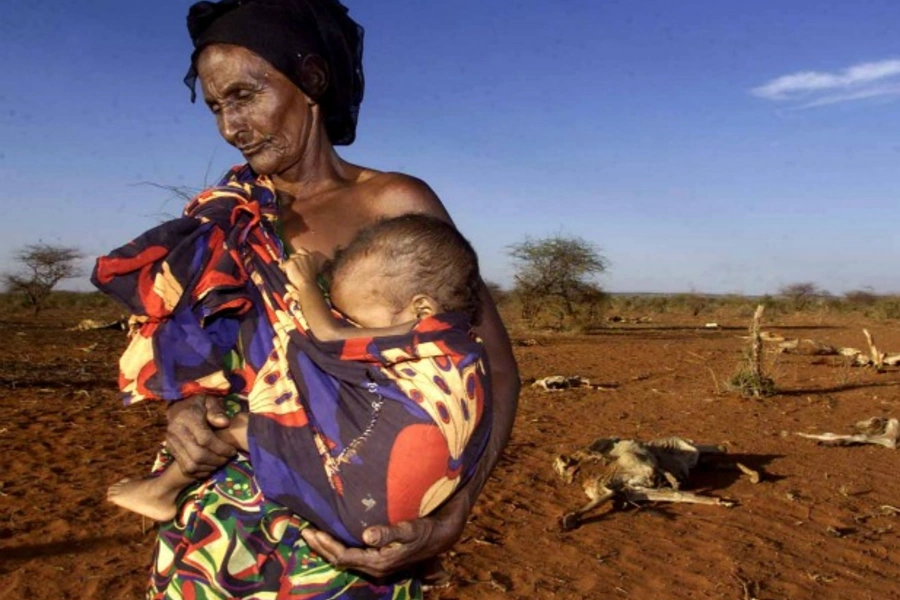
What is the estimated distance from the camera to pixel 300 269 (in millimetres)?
1576

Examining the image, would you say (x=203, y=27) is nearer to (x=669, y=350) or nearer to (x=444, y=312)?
(x=444, y=312)

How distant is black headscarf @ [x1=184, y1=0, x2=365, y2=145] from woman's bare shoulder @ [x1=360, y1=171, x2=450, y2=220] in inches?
9.1

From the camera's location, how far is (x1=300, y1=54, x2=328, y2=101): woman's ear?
1.79 meters

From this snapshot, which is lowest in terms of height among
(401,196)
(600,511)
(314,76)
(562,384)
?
(600,511)

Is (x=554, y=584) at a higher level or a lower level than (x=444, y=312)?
lower

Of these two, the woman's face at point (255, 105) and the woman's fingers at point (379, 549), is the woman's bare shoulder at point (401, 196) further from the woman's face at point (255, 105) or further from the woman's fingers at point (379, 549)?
the woman's fingers at point (379, 549)

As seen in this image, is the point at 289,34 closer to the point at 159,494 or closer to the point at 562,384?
the point at 159,494

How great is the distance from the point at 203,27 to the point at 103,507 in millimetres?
4978

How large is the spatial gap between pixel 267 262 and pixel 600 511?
507cm

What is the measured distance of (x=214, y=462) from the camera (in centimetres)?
152

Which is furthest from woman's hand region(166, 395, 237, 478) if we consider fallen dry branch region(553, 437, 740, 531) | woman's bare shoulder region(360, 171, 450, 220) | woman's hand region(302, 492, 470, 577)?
fallen dry branch region(553, 437, 740, 531)

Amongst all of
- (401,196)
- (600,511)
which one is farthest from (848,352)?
(401,196)

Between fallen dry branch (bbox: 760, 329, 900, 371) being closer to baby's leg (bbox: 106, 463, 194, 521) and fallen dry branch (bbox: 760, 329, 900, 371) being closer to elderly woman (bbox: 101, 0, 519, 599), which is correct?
elderly woman (bbox: 101, 0, 519, 599)

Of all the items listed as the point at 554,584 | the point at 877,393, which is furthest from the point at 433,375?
the point at 877,393
